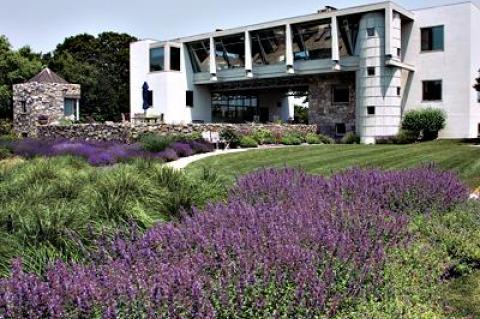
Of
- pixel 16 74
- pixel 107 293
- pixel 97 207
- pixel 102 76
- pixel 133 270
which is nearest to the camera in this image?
pixel 107 293

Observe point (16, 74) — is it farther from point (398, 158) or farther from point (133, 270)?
point (133, 270)

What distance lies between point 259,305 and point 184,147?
16.3m

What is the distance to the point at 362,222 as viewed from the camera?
4555mm

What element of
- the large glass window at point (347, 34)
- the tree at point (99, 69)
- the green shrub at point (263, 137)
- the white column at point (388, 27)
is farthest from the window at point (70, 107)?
the white column at point (388, 27)

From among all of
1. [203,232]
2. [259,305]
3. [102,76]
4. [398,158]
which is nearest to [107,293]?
[259,305]

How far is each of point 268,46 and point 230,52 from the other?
2928 millimetres

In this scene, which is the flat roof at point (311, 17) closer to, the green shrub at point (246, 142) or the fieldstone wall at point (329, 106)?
the fieldstone wall at point (329, 106)

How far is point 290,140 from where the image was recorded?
25.0m

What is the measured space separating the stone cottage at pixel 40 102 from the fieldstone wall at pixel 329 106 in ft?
48.4

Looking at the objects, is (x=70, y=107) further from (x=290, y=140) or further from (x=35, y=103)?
(x=290, y=140)

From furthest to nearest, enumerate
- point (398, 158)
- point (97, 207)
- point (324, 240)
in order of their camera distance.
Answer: point (398, 158), point (97, 207), point (324, 240)

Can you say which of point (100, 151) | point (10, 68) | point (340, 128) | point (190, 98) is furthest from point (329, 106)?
point (10, 68)

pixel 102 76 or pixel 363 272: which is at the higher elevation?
pixel 102 76

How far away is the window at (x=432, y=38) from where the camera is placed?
28.2 m
